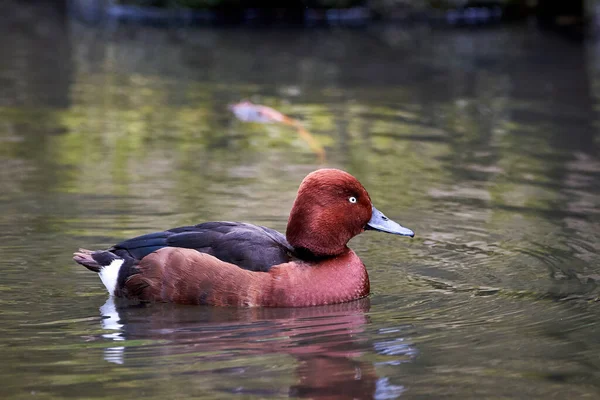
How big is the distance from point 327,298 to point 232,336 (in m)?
0.86

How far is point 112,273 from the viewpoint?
6.56m

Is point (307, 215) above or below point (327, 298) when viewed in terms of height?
above

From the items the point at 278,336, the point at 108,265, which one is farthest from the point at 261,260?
the point at 108,265

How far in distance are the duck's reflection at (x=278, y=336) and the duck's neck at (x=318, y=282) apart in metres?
0.06

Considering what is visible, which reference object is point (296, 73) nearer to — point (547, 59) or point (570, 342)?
point (547, 59)

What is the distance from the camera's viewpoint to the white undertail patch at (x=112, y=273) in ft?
21.5

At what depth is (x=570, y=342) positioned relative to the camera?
5.70 m

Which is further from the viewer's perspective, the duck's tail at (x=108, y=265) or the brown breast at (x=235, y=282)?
the duck's tail at (x=108, y=265)

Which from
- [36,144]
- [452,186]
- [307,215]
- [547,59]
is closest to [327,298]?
[307,215]

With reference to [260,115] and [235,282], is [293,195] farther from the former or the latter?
[260,115]

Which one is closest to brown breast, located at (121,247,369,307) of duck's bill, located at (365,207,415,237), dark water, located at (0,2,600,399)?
dark water, located at (0,2,600,399)

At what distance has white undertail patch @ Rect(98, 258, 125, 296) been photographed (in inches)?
258

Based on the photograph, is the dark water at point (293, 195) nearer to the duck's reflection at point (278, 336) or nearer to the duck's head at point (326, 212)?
the duck's reflection at point (278, 336)

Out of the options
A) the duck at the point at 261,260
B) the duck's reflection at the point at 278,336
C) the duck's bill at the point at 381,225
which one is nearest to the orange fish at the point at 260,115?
the duck's bill at the point at 381,225
